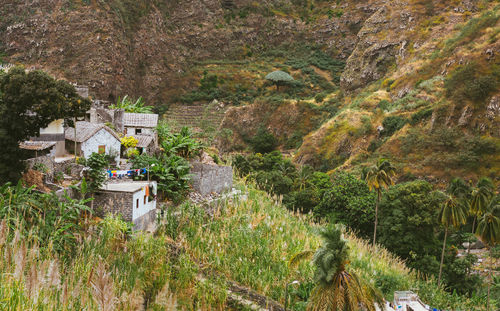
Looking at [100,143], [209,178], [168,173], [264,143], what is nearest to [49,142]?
[100,143]

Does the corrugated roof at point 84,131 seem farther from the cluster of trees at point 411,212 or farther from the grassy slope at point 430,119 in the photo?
the grassy slope at point 430,119

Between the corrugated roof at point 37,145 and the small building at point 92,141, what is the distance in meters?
1.13

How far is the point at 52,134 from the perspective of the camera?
14555 millimetres

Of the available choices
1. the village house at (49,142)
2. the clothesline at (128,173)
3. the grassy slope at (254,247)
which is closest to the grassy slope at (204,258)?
the grassy slope at (254,247)

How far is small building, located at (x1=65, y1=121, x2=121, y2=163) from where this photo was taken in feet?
48.6

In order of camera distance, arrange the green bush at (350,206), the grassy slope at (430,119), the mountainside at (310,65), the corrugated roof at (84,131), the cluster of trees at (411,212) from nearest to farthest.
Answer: the corrugated roof at (84,131), the cluster of trees at (411,212), the green bush at (350,206), the grassy slope at (430,119), the mountainside at (310,65)

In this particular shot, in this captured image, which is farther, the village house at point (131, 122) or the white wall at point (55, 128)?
the village house at point (131, 122)

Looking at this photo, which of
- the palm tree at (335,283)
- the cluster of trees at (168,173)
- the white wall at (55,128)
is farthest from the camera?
the white wall at (55,128)

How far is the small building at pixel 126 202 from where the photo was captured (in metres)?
11.0

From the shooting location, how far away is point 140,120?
18.3 meters

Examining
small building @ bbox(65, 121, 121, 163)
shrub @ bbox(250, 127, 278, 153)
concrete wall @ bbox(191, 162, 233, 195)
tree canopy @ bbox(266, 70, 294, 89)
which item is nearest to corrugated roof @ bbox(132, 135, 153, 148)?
small building @ bbox(65, 121, 121, 163)

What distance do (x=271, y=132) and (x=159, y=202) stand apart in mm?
46087

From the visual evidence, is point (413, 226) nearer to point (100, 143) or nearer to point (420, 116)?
point (100, 143)

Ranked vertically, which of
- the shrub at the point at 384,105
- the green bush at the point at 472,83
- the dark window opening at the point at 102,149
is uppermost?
the green bush at the point at 472,83
